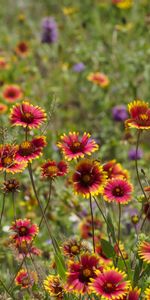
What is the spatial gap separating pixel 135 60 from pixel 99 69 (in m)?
0.46

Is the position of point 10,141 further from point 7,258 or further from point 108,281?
point 7,258

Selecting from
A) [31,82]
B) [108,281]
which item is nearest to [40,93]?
[31,82]

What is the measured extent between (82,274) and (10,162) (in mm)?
381

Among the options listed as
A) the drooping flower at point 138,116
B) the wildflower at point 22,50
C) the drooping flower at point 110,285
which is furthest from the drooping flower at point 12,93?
the drooping flower at point 110,285

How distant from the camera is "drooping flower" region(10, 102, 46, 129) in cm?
169

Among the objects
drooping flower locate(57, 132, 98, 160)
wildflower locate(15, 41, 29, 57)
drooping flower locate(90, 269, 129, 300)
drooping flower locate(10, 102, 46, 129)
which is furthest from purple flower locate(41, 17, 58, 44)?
drooping flower locate(90, 269, 129, 300)

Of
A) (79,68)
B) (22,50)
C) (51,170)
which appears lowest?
(51,170)

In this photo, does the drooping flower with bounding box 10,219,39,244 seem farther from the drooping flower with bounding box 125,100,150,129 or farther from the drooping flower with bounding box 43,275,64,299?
the drooping flower with bounding box 125,100,150,129

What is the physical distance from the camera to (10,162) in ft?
5.39

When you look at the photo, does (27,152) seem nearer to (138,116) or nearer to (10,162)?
(10,162)

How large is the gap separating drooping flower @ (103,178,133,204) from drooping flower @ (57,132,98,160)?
0.17m

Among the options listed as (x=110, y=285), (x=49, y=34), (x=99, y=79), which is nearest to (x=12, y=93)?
(x=99, y=79)

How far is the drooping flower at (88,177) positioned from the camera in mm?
1609

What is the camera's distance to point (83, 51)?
4211 mm
